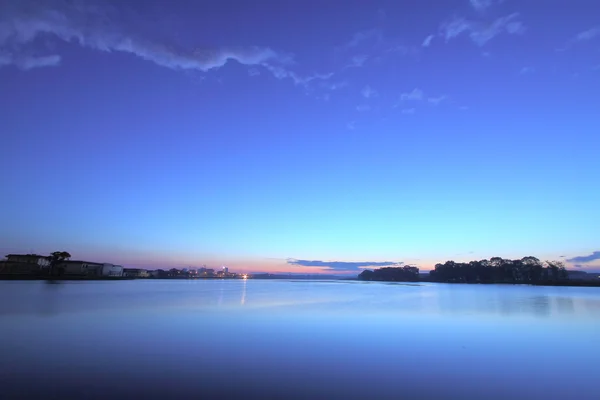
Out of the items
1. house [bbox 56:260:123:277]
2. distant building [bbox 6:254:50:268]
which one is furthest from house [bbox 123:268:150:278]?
distant building [bbox 6:254:50:268]

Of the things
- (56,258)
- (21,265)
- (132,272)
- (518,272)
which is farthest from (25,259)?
(518,272)

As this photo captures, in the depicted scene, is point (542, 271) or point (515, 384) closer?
point (515, 384)

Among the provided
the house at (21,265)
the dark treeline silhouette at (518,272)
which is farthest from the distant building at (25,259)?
the dark treeline silhouette at (518,272)

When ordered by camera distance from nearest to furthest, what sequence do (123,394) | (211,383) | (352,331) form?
(123,394) → (211,383) → (352,331)

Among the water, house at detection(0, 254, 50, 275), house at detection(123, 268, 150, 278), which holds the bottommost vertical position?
house at detection(123, 268, 150, 278)

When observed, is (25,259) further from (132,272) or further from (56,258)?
(132,272)

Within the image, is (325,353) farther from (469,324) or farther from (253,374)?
(469,324)

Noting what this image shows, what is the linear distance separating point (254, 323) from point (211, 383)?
46.9 ft

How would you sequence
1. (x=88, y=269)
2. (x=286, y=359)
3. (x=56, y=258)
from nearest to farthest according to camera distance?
(x=286, y=359)
(x=56, y=258)
(x=88, y=269)

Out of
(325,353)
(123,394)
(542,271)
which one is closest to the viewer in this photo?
(123,394)

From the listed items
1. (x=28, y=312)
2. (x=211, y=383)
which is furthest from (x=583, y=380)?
(x=28, y=312)

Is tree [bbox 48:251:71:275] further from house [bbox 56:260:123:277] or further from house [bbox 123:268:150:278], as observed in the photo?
house [bbox 123:268:150:278]

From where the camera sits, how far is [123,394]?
373 inches

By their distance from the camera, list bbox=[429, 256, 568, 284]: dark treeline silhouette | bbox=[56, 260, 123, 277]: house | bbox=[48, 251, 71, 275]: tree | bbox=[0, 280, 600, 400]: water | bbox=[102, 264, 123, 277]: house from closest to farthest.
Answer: bbox=[0, 280, 600, 400]: water < bbox=[48, 251, 71, 275]: tree < bbox=[56, 260, 123, 277]: house < bbox=[102, 264, 123, 277]: house < bbox=[429, 256, 568, 284]: dark treeline silhouette
